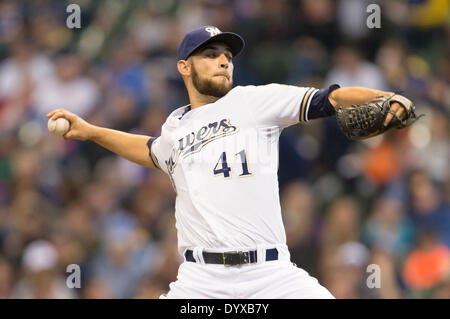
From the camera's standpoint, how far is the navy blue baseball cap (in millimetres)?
3914

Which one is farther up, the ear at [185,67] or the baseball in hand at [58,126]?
the ear at [185,67]

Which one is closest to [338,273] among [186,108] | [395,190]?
[395,190]

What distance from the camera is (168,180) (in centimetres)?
694

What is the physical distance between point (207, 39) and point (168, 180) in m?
3.21

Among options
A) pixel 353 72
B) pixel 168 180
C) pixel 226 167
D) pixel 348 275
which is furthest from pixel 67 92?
pixel 226 167

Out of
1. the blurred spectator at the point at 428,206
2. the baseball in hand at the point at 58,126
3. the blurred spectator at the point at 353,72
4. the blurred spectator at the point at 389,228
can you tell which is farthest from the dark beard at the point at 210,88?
the blurred spectator at the point at 353,72

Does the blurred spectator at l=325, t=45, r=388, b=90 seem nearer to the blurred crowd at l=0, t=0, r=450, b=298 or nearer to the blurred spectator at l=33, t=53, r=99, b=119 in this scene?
the blurred crowd at l=0, t=0, r=450, b=298

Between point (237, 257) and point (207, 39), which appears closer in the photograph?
point (237, 257)

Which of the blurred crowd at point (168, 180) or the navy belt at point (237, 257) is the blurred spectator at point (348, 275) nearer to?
the blurred crowd at point (168, 180)

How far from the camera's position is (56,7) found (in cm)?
895

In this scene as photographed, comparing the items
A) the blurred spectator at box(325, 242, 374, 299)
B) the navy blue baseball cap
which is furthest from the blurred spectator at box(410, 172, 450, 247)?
the navy blue baseball cap

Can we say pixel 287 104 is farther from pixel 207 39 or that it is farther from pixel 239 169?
pixel 207 39

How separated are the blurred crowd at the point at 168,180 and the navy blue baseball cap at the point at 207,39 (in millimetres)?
2573

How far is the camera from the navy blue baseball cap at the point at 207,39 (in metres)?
3.91
